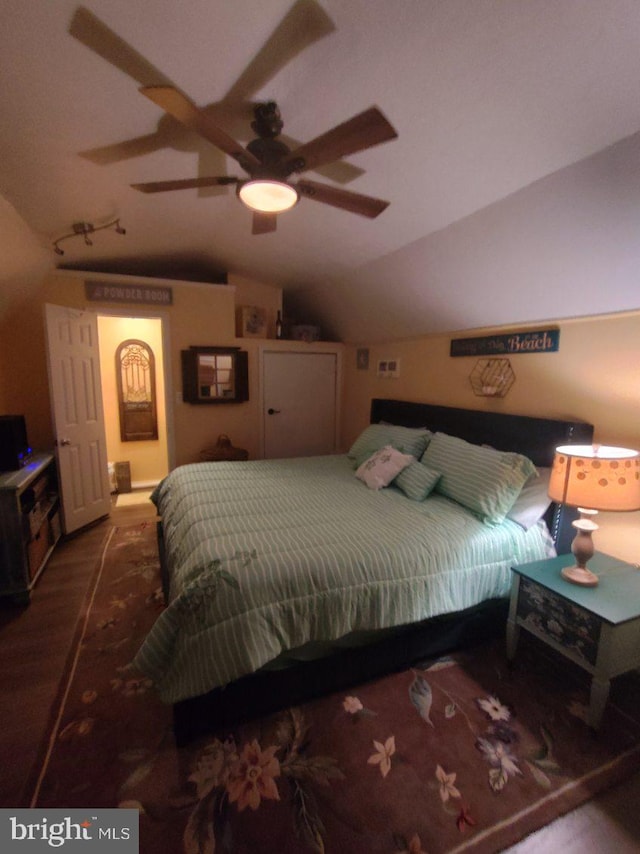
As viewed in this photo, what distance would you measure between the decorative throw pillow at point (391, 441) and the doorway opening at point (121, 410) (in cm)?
228

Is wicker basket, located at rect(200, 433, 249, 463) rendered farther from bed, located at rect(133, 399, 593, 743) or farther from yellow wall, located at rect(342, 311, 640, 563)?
yellow wall, located at rect(342, 311, 640, 563)

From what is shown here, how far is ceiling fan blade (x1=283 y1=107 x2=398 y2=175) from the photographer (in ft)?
3.76

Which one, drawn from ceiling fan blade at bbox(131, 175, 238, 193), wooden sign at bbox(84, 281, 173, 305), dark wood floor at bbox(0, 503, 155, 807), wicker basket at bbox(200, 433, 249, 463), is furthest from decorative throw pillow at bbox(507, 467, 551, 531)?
wooden sign at bbox(84, 281, 173, 305)

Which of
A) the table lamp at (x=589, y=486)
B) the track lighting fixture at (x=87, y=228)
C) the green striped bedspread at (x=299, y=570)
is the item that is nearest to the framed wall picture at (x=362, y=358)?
the green striped bedspread at (x=299, y=570)

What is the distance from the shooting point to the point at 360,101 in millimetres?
1446

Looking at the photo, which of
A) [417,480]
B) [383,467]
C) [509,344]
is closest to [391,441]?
[383,467]

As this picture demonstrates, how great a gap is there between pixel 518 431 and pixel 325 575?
1676 millimetres

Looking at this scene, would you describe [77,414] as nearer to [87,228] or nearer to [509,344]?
[87,228]

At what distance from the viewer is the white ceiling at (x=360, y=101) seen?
108 cm

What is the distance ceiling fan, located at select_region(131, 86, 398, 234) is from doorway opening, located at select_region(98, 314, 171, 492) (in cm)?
303

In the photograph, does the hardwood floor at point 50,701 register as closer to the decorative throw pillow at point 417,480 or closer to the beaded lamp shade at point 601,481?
the beaded lamp shade at point 601,481

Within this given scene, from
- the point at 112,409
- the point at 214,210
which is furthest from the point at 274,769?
the point at 112,409

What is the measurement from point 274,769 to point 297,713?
24 cm

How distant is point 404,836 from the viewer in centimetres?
117
